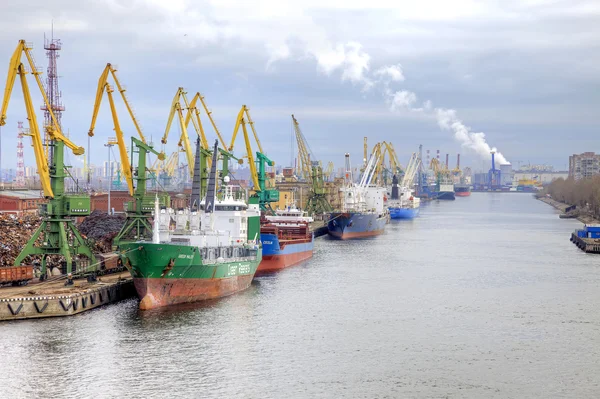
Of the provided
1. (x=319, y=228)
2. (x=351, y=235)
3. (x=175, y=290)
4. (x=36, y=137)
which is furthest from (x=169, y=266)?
(x=319, y=228)

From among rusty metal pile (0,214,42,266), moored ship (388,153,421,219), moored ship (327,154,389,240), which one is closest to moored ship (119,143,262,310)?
rusty metal pile (0,214,42,266)

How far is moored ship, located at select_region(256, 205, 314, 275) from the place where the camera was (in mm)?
57688

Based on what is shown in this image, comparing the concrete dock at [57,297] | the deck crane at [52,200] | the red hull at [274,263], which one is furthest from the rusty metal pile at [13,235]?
the red hull at [274,263]

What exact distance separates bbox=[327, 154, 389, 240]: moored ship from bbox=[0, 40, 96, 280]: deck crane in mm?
49603

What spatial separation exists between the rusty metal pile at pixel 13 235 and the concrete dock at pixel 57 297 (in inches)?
249

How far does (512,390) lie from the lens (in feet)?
91.5

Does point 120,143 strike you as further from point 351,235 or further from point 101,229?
point 351,235

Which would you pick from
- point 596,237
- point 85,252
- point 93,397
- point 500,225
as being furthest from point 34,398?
point 500,225

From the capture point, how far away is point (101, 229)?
64062mm

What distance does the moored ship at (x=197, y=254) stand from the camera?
3912 cm

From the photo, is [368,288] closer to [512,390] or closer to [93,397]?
[512,390]

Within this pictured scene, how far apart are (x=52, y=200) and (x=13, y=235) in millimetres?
9725

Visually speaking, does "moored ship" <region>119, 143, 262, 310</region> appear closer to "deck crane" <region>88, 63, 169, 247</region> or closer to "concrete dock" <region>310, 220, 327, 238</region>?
"deck crane" <region>88, 63, 169, 247</region>

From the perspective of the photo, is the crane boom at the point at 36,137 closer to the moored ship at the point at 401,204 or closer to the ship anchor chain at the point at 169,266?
the ship anchor chain at the point at 169,266
